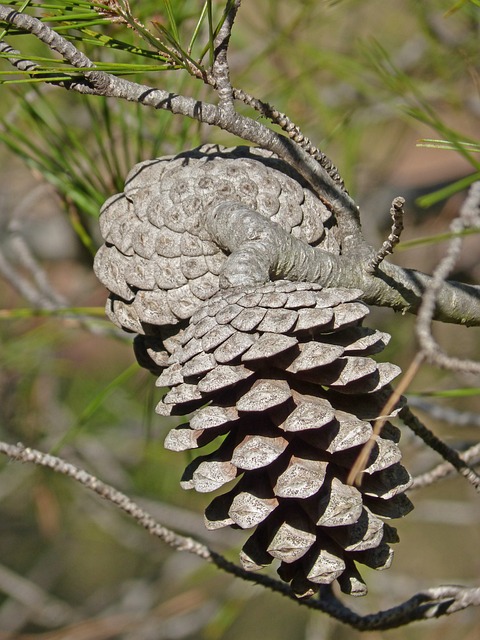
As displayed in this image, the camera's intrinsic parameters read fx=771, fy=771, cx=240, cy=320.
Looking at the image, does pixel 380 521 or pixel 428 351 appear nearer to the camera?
pixel 428 351

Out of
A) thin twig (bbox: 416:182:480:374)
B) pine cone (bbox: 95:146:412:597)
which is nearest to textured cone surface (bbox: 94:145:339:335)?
pine cone (bbox: 95:146:412:597)

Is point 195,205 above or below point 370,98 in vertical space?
below

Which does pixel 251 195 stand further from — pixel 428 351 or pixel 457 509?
pixel 457 509

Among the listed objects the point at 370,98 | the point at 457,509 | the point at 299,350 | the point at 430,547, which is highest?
the point at 370,98

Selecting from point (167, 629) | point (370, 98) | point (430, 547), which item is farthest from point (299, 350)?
point (430, 547)

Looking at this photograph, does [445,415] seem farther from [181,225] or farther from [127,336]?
[181,225]

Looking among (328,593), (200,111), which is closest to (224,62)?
(200,111)
